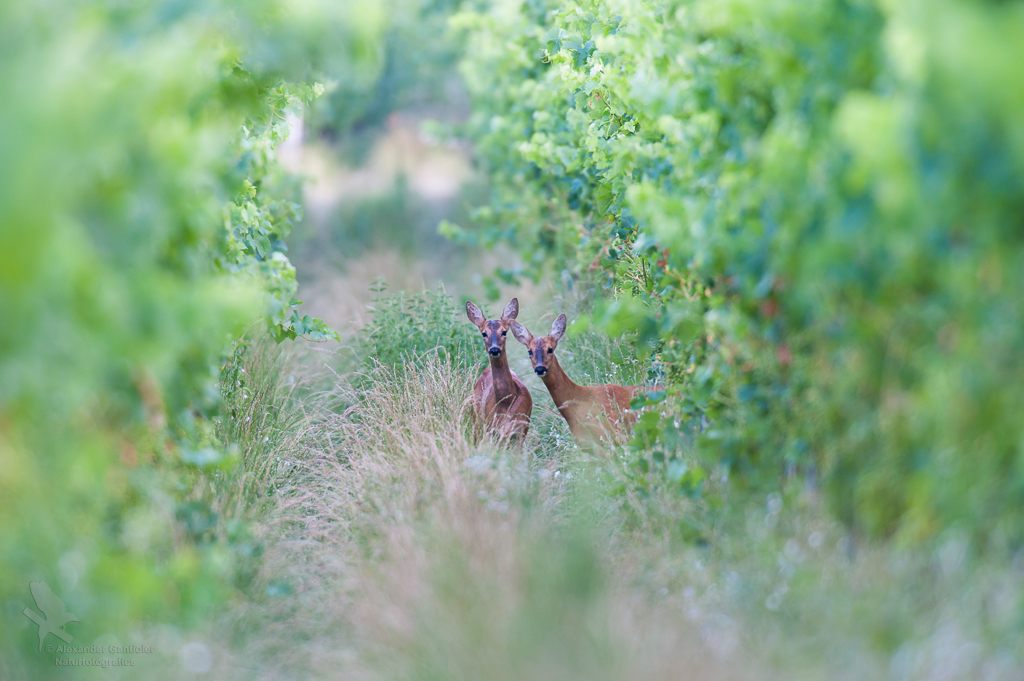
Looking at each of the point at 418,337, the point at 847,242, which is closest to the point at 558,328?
the point at 418,337

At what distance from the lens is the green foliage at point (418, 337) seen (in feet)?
21.9

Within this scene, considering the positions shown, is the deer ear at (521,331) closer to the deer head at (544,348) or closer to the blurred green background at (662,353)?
the deer head at (544,348)

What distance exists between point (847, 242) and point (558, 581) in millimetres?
1568

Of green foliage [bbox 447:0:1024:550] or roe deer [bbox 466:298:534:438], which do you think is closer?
green foliage [bbox 447:0:1024:550]

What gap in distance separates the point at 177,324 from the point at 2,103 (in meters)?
0.74

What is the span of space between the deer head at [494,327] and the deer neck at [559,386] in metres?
0.36

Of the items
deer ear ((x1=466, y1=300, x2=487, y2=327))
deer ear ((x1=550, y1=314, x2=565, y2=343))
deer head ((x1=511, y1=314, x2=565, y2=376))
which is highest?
deer ear ((x1=466, y1=300, x2=487, y2=327))

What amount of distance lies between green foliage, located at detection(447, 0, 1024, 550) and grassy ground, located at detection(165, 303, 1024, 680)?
0.22 m

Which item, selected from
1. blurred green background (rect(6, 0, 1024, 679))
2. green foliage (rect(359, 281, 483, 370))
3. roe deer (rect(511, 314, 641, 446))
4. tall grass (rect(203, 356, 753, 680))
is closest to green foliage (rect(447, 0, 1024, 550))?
blurred green background (rect(6, 0, 1024, 679))

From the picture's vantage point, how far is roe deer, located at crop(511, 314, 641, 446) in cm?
554

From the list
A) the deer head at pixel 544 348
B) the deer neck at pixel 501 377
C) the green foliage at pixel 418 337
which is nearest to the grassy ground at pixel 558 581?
the deer neck at pixel 501 377

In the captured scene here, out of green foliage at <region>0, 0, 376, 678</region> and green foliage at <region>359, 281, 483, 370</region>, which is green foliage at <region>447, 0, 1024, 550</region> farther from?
green foliage at <region>359, 281, 483, 370</region>

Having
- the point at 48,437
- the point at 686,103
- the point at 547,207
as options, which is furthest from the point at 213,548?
the point at 547,207

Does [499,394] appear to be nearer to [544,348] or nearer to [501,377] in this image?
[501,377]
